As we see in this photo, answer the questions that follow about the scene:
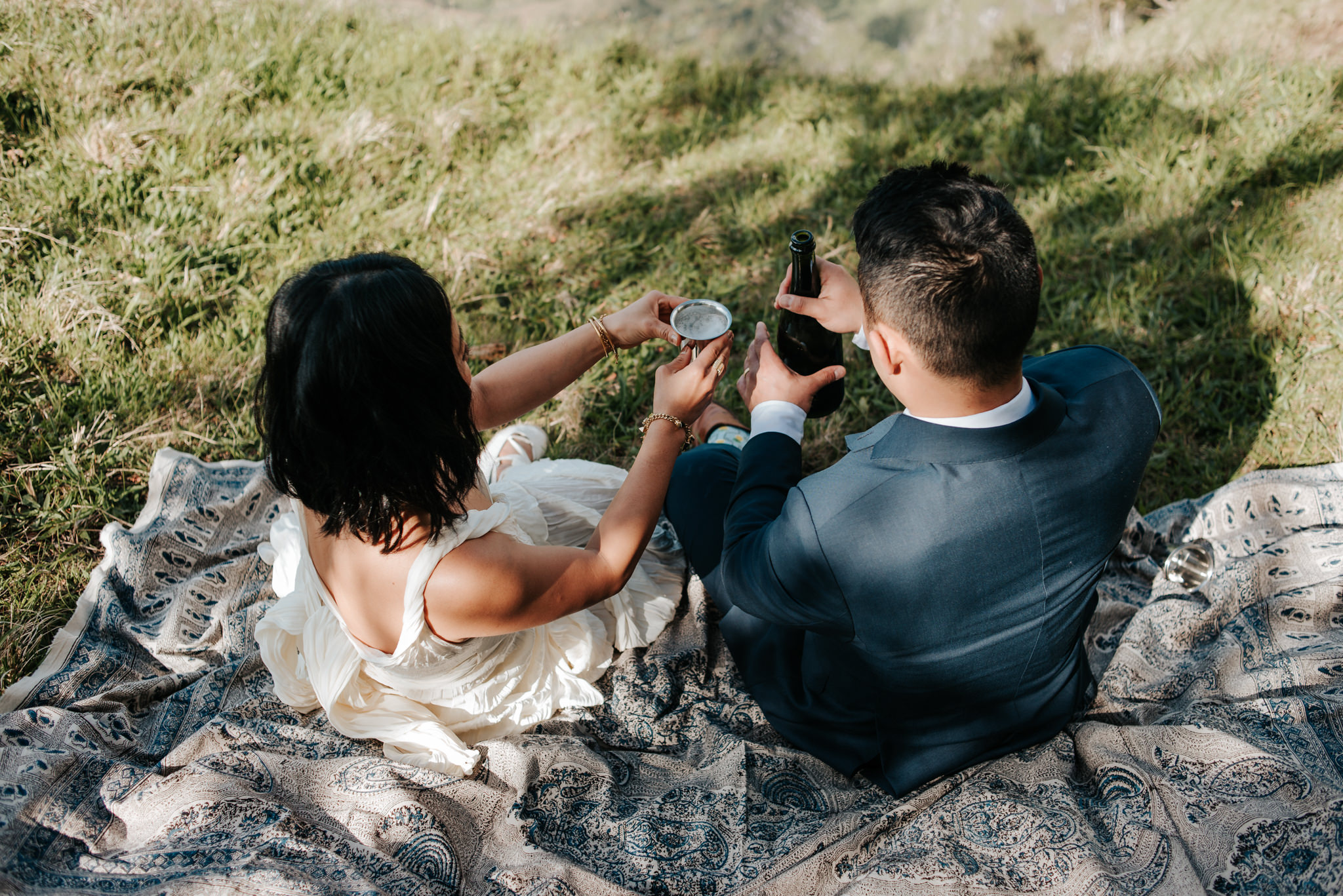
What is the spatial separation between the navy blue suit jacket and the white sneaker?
1510 mm

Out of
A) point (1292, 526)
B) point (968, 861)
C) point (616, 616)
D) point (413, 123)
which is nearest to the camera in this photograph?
point (968, 861)

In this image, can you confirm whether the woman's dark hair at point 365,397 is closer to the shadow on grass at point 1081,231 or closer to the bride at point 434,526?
the bride at point 434,526

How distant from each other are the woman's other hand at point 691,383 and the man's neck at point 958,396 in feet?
2.52

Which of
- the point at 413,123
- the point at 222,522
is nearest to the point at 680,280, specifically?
the point at 413,123

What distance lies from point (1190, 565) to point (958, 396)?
1.80 metres

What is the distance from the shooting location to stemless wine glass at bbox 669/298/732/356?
2.80 meters

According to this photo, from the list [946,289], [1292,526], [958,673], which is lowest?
[1292,526]

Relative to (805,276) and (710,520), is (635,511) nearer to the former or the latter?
(710,520)

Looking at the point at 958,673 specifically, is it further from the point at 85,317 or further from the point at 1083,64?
the point at 1083,64

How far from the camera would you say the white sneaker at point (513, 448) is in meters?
3.80

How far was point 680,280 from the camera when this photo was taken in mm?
5012

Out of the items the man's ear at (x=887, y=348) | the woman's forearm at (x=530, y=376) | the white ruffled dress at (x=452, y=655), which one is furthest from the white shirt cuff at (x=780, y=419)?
the woman's forearm at (x=530, y=376)

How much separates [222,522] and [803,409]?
8.74 ft

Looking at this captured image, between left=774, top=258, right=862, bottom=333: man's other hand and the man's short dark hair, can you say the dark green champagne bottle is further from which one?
the man's short dark hair
